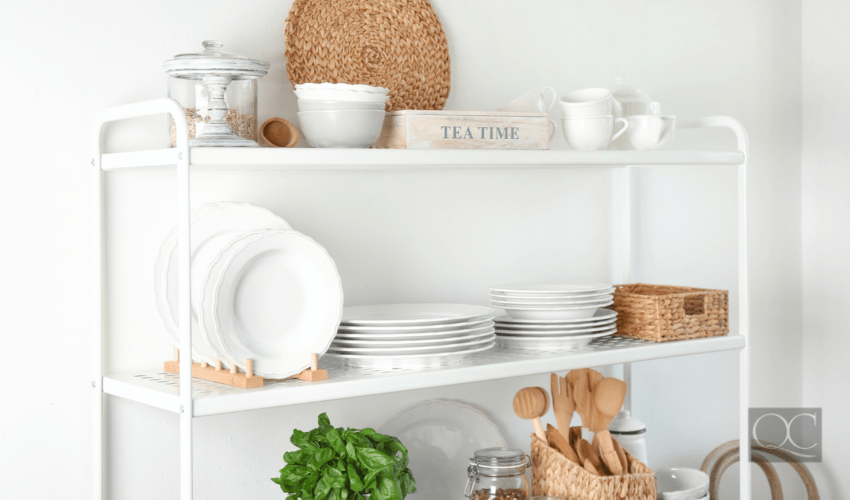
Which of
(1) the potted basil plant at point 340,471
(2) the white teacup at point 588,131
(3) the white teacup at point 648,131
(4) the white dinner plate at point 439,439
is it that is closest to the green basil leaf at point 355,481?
(1) the potted basil plant at point 340,471

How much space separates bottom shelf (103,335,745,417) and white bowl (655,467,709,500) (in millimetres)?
306

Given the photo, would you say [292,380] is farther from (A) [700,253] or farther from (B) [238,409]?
(A) [700,253]

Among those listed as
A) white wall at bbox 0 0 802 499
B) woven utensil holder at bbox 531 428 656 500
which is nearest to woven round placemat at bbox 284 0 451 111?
Result: white wall at bbox 0 0 802 499

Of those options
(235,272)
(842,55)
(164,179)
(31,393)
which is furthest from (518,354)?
(842,55)

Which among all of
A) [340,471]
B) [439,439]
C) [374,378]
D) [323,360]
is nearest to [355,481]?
[340,471]

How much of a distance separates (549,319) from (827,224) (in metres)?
1.16

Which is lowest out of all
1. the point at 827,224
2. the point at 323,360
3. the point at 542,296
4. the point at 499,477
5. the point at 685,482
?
the point at 685,482

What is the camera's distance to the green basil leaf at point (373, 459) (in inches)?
50.5

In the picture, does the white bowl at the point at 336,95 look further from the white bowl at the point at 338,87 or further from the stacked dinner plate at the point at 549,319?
the stacked dinner plate at the point at 549,319

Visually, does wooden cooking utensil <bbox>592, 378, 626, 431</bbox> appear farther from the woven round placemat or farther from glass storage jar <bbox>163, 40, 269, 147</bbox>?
glass storage jar <bbox>163, 40, 269, 147</bbox>

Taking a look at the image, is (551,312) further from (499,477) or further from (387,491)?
(387,491)

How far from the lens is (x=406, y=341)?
4.46 feet

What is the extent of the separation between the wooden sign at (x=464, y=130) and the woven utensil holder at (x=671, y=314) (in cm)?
38

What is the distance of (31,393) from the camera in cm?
132
